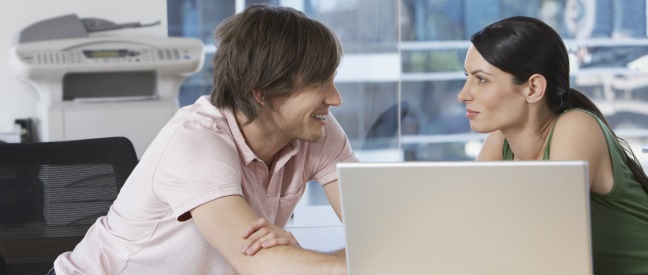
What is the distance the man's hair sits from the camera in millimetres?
1650

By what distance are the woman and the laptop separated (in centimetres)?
61

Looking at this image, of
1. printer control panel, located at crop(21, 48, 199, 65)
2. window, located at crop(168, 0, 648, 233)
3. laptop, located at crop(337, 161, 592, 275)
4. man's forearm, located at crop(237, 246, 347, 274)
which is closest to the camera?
laptop, located at crop(337, 161, 592, 275)

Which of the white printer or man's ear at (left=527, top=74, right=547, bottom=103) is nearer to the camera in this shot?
man's ear at (left=527, top=74, right=547, bottom=103)

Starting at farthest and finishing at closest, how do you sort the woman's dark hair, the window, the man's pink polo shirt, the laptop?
the window < the woman's dark hair < the man's pink polo shirt < the laptop

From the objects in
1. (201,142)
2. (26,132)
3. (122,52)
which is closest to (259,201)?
(201,142)

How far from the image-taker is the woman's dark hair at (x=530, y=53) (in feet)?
5.81

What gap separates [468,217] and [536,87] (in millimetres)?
764

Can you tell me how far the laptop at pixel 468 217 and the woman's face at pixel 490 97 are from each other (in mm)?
734

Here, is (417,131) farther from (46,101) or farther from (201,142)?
(201,142)

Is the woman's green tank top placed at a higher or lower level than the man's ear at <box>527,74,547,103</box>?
lower

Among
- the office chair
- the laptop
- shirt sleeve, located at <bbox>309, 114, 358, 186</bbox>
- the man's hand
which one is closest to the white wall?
the office chair

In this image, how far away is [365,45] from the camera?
5.01 metres

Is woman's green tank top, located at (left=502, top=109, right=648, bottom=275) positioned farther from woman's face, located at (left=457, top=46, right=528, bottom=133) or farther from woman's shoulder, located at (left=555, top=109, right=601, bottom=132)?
woman's face, located at (left=457, top=46, right=528, bottom=133)

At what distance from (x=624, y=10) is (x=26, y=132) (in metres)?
3.26
